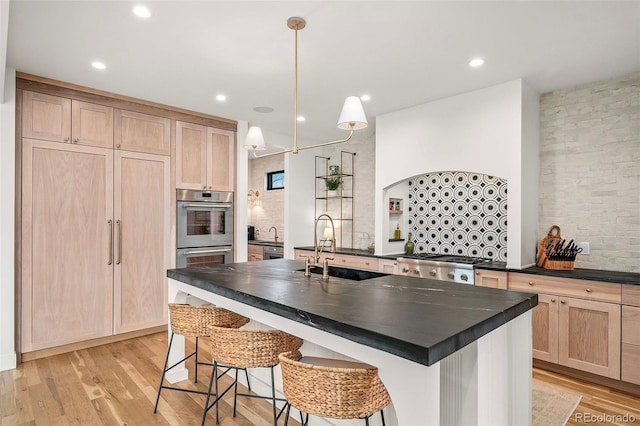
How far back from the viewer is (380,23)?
7.79 feet

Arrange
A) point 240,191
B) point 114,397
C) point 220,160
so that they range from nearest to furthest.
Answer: point 114,397 < point 220,160 < point 240,191

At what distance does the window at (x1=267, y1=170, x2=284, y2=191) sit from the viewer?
7305 mm

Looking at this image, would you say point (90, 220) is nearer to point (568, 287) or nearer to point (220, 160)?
point (220, 160)

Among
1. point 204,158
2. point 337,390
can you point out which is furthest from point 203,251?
point 337,390

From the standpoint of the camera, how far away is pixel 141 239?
397 centimetres

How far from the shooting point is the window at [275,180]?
288 inches

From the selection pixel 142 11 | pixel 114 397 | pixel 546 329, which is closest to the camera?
pixel 142 11

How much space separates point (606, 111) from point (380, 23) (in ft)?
7.97

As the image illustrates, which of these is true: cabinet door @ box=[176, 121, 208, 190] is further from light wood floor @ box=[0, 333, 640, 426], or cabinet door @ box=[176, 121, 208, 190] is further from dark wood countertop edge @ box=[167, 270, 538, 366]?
dark wood countertop edge @ box=[167, 270, 538, 366]

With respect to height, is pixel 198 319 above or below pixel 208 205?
below

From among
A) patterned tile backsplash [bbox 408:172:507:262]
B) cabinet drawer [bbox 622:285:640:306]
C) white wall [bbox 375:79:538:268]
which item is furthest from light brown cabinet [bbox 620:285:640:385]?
patterned tile backsplash [bbox 408:172:507:262]

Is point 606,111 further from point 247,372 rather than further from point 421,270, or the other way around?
point 247,372

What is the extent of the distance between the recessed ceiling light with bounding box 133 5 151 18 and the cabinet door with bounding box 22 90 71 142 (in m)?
1.83

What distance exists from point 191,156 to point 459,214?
3.31m
